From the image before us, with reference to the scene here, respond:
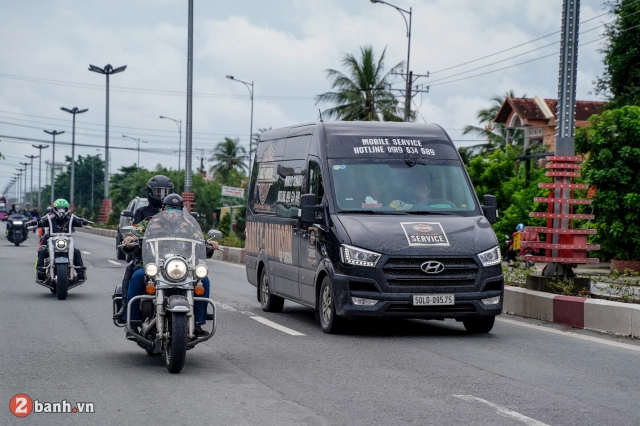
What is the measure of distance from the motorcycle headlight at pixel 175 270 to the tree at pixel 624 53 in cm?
3641

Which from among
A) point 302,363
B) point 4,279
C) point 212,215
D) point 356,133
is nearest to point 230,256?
point 4,279

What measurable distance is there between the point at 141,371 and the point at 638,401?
4119mm

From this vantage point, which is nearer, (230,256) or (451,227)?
(451,227)

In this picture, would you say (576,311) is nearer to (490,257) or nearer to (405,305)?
(490,257)

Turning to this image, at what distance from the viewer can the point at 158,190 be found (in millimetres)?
9734

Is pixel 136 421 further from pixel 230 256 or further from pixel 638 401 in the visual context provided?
pixel 230 256

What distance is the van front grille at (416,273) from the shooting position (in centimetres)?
1135

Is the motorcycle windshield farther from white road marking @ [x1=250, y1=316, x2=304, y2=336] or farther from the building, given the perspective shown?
the building

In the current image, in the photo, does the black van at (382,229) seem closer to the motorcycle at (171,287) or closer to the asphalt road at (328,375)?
the asphalt road at (328,375)

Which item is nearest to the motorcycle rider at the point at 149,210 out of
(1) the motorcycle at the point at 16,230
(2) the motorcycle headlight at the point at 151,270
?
(2) the motorcycle headlight at the point at 151,270

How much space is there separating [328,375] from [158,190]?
2520 millimetres

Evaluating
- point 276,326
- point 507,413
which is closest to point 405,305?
point 276,326

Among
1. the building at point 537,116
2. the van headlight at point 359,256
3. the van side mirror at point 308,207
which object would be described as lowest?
the van headlight at point 359,256

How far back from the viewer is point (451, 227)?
11.7m
